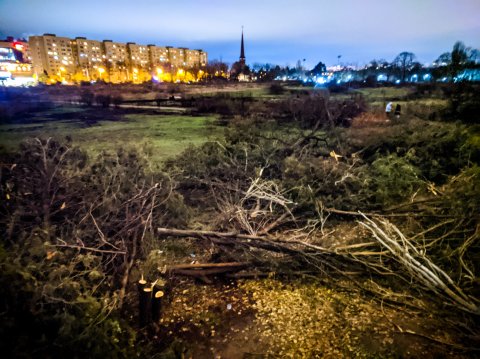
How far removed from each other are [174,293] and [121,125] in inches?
518

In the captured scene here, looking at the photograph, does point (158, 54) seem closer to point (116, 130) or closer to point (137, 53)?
point (137, 53)

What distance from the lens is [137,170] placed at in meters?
5.61

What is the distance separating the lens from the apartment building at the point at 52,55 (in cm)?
7675

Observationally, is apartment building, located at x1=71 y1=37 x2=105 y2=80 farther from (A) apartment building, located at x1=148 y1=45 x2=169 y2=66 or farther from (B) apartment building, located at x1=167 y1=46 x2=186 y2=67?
(B) apartment building, located at x1=167 y1=46 x2=186 y2=67

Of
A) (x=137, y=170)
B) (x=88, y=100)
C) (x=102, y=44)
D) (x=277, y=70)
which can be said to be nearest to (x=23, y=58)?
(x=102, y=44)

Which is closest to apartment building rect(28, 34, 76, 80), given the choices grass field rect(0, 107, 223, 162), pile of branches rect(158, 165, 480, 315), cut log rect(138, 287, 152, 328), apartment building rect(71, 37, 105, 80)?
apartment building rect(71, 37, 105, 80)

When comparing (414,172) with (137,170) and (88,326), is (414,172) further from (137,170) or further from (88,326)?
(88,326)

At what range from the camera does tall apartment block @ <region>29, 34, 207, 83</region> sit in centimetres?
7494

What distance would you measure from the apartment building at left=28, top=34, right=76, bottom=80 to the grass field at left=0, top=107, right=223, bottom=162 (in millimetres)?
68980

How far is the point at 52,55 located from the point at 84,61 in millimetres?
8314

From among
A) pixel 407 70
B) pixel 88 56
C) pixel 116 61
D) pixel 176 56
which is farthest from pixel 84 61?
pixel 407 70

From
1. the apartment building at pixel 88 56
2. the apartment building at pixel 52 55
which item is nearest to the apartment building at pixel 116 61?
the apartment building at pixel 88 56

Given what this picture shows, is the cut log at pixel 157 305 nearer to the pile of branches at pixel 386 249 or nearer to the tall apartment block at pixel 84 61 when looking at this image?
the pile of branches at pixel 386 249

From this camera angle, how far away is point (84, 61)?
8531 centimetres
